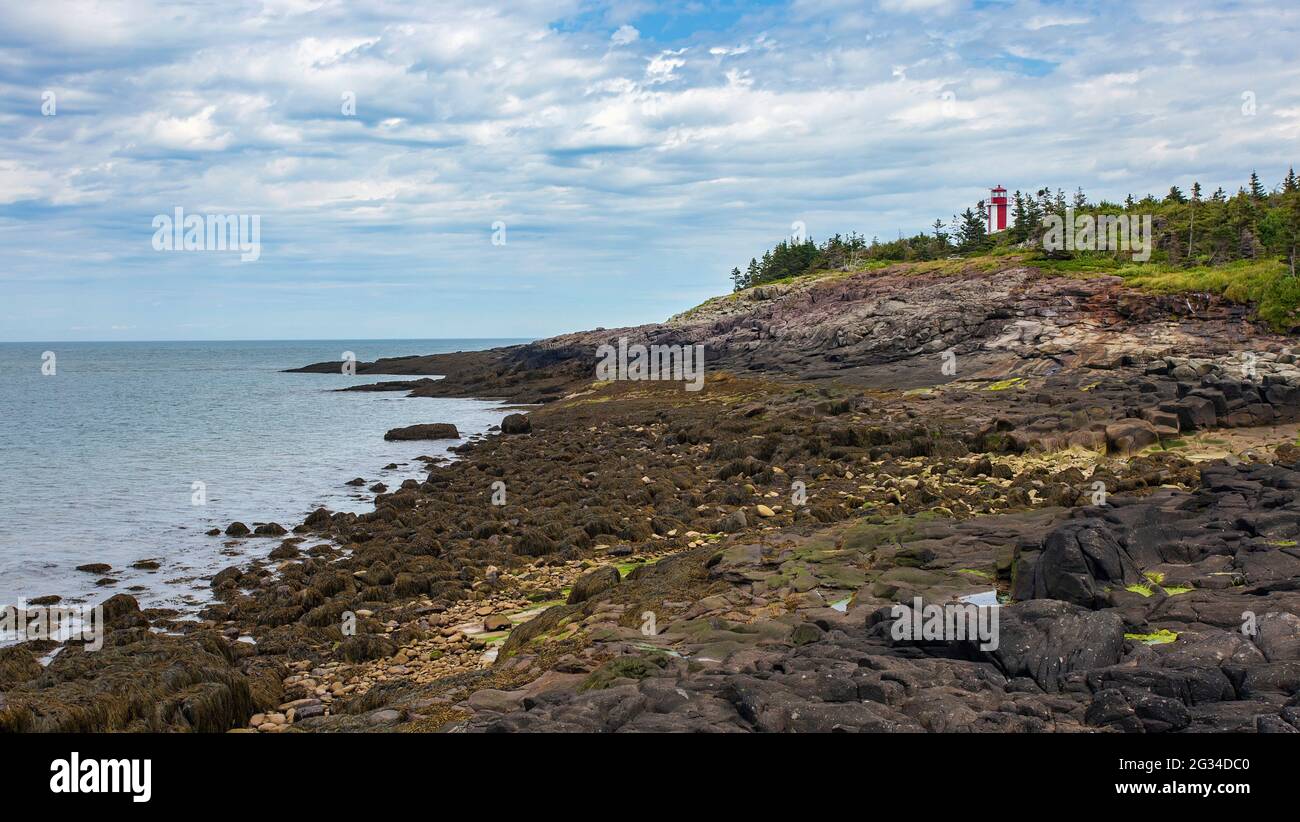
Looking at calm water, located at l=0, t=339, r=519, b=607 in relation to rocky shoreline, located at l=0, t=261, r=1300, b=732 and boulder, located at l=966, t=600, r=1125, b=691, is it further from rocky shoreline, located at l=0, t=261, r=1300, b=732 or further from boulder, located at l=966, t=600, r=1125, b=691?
boulder, located at l=966, t=600, r=1125, b=691

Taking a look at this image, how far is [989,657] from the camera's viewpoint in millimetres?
9844

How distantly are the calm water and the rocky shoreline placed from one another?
333 cm

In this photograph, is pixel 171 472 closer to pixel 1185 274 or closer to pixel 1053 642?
pixel 1053 642

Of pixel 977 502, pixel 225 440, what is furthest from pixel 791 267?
pixel 977 502

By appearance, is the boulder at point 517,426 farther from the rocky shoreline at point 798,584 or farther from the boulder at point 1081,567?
the boulder at point 1081,567

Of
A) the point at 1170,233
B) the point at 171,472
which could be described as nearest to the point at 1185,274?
the point at 1170,233

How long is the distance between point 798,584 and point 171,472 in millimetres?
34601

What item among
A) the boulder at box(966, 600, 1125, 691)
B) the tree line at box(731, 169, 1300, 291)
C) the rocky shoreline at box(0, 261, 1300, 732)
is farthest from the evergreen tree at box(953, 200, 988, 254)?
the boulder at box(966, 600, 1125, 691)

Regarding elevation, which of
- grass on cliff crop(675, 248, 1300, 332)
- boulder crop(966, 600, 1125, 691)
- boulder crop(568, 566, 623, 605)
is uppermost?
grass on cliff crop(675, 248, 1300, 332)

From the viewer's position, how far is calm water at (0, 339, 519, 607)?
77.2 ft

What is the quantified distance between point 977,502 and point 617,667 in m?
13.9

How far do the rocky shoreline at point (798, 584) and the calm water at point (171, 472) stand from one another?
10.9 feet

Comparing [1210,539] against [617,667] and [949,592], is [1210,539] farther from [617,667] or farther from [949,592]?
[617,667]

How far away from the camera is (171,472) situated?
39500 millimetres
